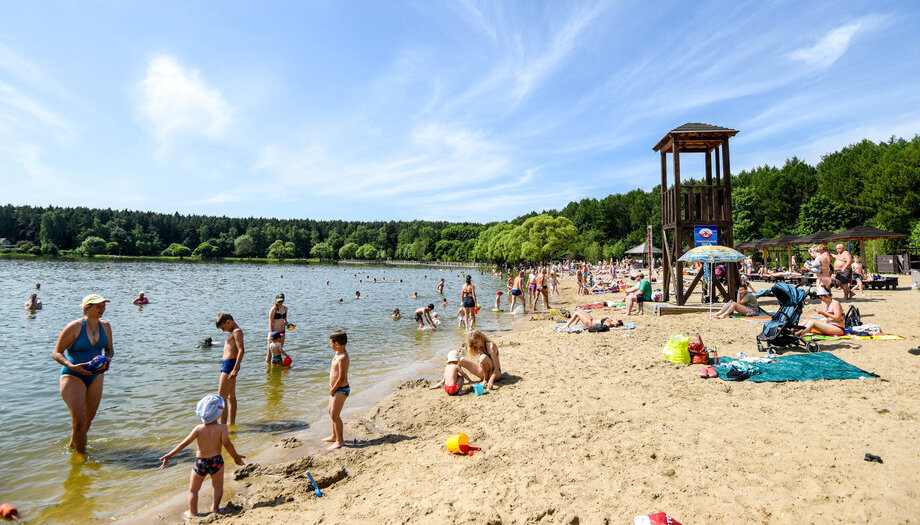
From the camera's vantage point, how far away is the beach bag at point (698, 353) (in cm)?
715

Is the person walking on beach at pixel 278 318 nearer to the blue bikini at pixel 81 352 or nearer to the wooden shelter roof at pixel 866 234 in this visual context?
the blue bikini at pixel 81 352

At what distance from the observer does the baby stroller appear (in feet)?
24.7

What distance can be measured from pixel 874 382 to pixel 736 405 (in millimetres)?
1933

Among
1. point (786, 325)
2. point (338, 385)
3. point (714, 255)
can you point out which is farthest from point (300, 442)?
point (714, 255)

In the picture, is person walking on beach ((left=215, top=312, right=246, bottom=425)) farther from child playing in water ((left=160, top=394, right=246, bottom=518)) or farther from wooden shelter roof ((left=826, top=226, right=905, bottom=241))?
wooden shelter roof ((left=826, top=226, right=905, bottom=241))

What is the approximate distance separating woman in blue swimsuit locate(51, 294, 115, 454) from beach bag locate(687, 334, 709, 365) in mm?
8110

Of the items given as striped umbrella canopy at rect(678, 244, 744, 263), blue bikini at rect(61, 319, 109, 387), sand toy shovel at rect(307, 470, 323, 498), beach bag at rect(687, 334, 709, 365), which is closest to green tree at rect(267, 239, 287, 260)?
striped umbrella canopy at rect(678, 244, 744, 263)

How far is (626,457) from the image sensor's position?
4109mm

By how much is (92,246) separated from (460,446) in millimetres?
134985

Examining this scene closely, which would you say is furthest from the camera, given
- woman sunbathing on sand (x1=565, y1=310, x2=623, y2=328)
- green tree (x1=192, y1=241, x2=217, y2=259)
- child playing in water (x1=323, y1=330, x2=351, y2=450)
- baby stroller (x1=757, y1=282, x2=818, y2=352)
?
green tree (x1=192, y1=241, x2=217, y2=259)

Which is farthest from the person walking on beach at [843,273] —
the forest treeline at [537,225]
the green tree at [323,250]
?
the green tree at [323,250]

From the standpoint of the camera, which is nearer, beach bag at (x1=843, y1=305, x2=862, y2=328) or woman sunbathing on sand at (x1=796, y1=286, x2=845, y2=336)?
woman sunbathing on sand at (x1=796, y1=286, x2=845, y2=336)

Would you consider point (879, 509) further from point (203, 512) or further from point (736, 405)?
point (203, 512)

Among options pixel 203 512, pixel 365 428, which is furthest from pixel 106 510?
pixel 365 428
